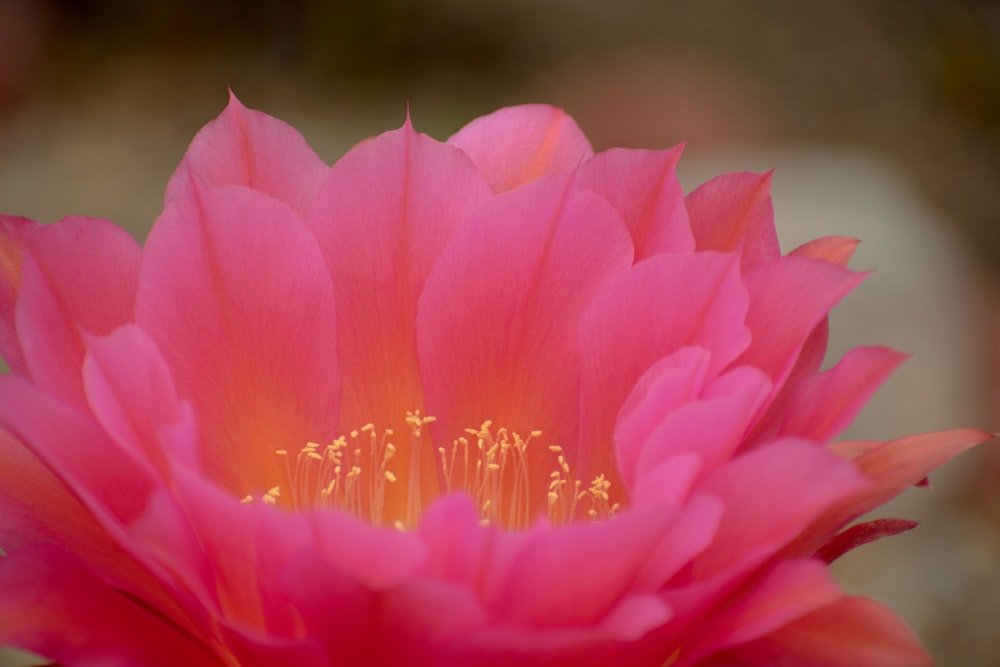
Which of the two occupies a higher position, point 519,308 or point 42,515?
point 519,308

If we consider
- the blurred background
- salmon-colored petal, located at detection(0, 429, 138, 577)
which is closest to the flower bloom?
salmon-colored petal, located at detection(0, 429, 138, 577)

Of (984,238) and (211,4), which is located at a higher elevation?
(211,4)

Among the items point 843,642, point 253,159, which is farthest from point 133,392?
point 843,642

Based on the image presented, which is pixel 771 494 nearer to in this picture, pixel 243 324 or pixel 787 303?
pixel 787 303

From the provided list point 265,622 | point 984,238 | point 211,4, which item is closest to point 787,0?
point 984,238

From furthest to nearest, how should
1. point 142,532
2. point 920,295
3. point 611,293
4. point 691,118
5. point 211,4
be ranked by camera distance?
point 211,4
point 691,118
point 920,295
point 611,293
point 142,532

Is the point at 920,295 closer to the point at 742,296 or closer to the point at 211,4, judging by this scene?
the point at 742,296

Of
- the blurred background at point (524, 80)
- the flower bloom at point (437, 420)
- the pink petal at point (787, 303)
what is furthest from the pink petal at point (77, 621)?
the blurred background at point (524, 80)
